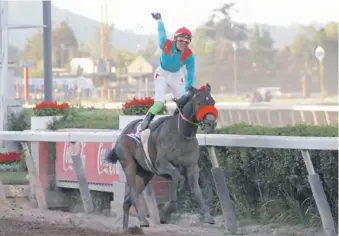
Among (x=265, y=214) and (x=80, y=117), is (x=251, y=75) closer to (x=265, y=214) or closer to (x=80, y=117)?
(x=80, y=117)

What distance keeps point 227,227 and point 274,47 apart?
4462cm

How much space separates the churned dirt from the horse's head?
1.22 m

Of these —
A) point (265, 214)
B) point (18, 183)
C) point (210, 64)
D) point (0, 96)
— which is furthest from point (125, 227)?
point (210, 64)

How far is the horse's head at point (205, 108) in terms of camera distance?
7352 millimetres

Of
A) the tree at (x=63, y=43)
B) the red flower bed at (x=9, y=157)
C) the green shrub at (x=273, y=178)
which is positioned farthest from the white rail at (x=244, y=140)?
the tree at (x=63, y=43)

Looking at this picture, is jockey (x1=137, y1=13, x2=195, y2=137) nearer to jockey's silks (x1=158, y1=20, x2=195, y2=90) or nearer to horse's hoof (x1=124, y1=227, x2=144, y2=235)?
jockey's silks (x1=158, y1=20, x2=195, y2=90)

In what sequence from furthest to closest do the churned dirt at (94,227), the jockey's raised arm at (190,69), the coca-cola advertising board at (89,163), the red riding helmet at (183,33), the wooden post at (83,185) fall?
the wooden post at (83,185)
the coca-cola advertising board at (89,163)
the jockey's raised arm at (190,69)
the red riding helmet at (183,33)
the churned dirt at (94,227)

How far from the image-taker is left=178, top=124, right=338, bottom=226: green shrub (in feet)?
24.9

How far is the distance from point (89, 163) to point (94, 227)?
192 centimetres

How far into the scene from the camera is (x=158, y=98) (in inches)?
337

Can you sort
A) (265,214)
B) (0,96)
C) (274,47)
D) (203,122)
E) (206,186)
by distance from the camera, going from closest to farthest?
(203,122)
(265,214)
(206,186)
(0,96)
(274,47)

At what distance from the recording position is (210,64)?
48219 millimetres

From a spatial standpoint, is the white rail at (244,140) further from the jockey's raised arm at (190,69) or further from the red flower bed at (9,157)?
the red flower bed at (9,157)

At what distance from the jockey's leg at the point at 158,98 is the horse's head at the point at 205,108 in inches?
28.7
